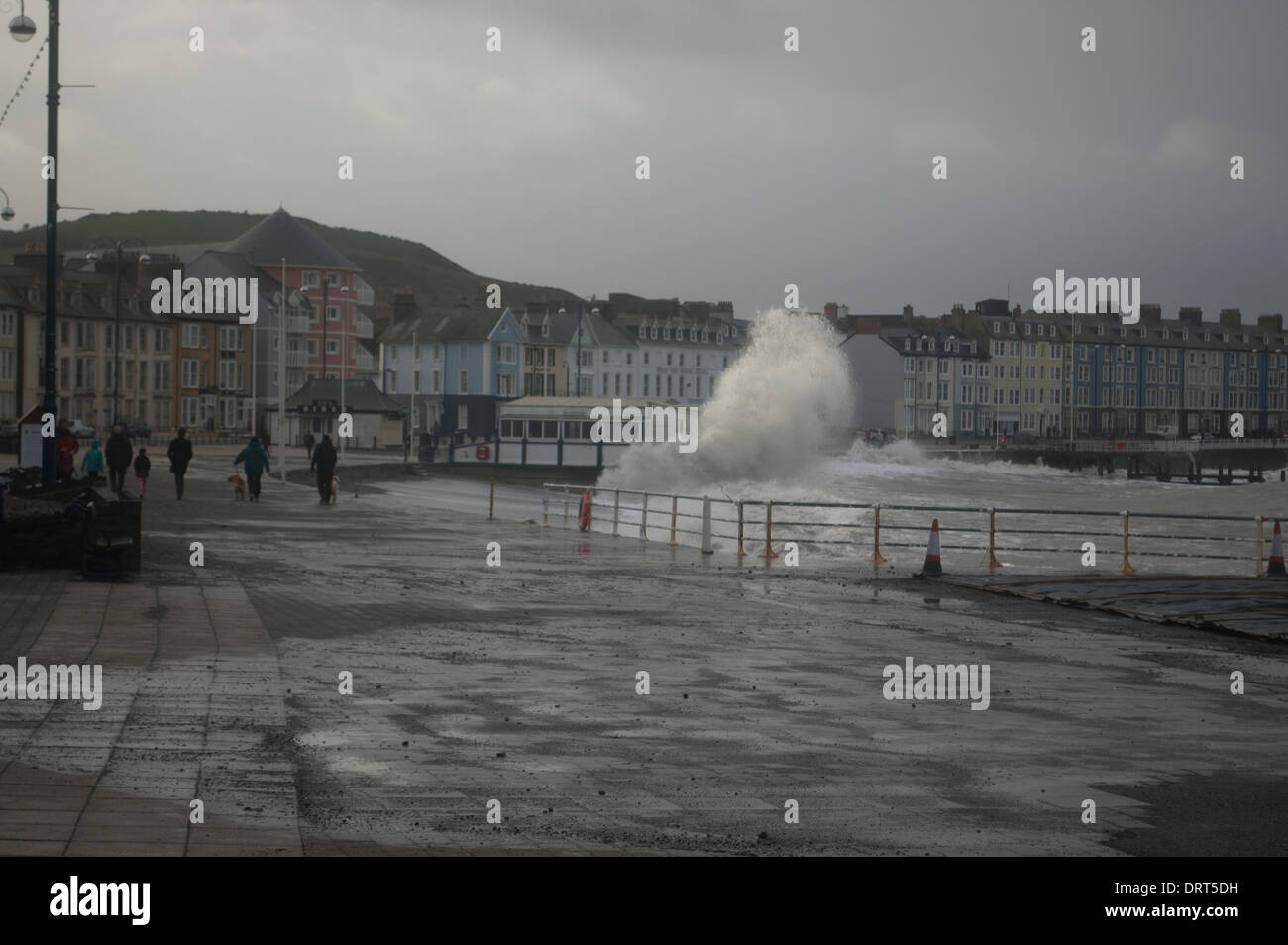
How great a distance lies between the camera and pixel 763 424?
241 feet

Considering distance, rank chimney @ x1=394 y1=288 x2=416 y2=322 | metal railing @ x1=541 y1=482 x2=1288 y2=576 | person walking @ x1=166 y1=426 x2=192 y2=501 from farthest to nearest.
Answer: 1. chimney @ x1=394 y1=288 x2=416 y2=322
2. person walking @ x1=166 y1=426 x2=192 y2=501
3. metal railing @ x1=541 y1=482 x2=1288 y2=576

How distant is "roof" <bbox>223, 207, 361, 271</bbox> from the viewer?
123312 mm

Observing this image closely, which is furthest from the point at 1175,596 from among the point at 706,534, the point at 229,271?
the point at 229,271

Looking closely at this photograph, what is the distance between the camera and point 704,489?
232 ft

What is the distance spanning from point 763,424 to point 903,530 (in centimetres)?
3710

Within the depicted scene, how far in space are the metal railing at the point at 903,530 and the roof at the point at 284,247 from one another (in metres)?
61.9

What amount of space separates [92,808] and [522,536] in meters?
22.9

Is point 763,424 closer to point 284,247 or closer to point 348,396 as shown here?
point 348,396

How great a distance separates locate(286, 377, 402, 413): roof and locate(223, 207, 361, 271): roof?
3329cm

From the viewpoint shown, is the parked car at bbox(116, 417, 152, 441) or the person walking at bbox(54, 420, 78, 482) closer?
the person walking at bbox(54, 420, 78, 482)

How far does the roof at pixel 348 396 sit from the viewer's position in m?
86.1

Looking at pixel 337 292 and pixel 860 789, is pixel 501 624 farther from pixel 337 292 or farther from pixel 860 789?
pixel 337 292

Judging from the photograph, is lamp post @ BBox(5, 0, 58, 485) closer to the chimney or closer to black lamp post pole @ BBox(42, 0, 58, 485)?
black lamp post pole @ BBox(42, 0, 58, 485)

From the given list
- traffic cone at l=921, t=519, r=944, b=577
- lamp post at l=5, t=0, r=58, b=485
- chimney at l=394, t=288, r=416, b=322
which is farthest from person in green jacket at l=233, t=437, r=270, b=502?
chimney at l=394, t=288, r=416, b=322
